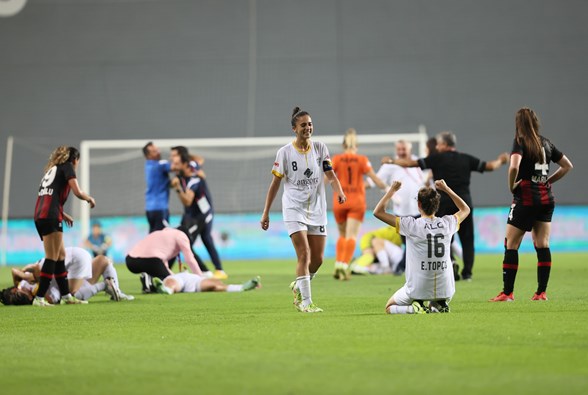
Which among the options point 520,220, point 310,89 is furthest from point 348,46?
point 520,220

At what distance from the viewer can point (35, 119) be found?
2962 cm

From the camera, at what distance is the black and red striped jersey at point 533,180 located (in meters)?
10.1

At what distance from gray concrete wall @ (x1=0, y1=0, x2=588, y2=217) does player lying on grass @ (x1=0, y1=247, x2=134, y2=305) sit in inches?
659

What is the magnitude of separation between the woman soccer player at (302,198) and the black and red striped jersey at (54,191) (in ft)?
9.73

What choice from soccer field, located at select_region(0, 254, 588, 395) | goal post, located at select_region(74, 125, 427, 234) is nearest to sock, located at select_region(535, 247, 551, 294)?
soccer field, located at select_region(0, 254, 588, 395)

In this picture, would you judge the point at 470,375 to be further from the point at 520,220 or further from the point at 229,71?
the point at 229,71

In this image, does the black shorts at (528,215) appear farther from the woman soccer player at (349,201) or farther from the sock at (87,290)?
the woman soccer player at (349,201)

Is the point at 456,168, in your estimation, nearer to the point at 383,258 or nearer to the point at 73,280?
the point at 383,258

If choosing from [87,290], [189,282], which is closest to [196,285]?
[189,282]

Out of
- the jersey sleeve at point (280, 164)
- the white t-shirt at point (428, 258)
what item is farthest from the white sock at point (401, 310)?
the jersey sleeve at point (280, 164)

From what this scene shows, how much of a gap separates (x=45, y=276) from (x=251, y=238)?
14.7 metres

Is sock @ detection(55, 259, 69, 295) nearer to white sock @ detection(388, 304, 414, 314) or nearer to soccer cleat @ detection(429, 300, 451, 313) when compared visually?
white sock @ detection(388, 304, 414, 314)

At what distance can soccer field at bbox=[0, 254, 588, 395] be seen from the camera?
527 cm

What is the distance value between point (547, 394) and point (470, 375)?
644 millimetres
